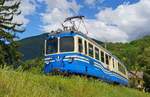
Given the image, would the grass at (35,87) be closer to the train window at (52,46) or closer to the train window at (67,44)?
the train window at (67,44)

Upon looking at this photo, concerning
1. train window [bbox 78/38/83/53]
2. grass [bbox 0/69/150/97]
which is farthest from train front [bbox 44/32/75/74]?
grass [bbox 0/69/150/97]

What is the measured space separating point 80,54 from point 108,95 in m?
7.64

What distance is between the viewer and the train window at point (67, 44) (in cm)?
2018

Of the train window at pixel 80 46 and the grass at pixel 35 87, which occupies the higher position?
the train window at pixel 80 46

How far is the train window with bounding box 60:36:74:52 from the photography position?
20184mm

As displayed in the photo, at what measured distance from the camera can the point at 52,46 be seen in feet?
68.8

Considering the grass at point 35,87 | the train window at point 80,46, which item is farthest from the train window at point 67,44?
the grass at point 35,87

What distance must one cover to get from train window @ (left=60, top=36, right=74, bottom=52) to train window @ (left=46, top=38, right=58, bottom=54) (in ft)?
1.14

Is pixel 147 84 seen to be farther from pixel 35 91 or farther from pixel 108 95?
pixel 35 91

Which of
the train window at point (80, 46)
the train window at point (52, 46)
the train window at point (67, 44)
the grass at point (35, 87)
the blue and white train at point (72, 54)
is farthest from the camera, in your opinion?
the train window at point (52, 46)

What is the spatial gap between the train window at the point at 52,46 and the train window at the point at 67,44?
1.14ft

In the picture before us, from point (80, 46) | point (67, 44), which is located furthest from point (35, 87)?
point (67, 44)

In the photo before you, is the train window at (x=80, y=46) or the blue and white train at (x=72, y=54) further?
the train window at (x=80, y=46)

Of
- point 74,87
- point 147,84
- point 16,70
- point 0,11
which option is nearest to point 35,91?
point 16,70
